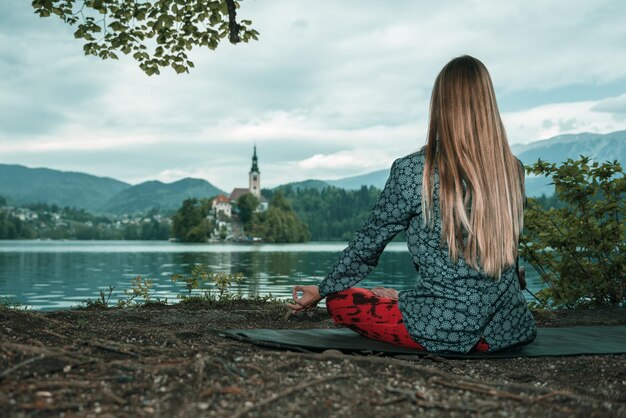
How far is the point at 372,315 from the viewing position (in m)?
4.98

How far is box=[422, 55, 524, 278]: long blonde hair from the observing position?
4188 mm

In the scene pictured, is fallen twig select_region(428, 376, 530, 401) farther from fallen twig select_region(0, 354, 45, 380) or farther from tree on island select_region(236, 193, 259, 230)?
tree on island select_region(236, 193, 259, 230)

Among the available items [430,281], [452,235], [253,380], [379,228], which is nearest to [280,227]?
[379,228]

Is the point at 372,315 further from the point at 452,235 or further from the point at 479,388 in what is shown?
the point at 479,388

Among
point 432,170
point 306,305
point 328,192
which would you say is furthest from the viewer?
point 328,192

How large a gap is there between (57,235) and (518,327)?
189 m

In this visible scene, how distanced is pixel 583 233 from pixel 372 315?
4450 mm

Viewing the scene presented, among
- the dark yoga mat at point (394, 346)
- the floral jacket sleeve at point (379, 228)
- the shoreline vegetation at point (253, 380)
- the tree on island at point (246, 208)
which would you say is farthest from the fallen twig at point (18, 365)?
the tree on island at point (246, 208)

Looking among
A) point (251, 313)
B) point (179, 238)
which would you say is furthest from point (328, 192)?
point (251, 313)

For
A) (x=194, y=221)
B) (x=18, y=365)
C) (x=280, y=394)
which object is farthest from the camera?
(x=194, y=221)

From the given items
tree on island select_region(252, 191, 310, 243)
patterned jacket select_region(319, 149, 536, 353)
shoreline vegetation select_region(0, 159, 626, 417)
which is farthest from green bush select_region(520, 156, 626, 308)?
tree on island select_region(252, 191, 310, 243)

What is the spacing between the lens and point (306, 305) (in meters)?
4.94

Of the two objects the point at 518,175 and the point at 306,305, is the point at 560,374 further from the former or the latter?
the point at 306,305

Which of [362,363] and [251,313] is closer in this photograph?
[362,363]
